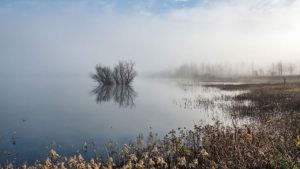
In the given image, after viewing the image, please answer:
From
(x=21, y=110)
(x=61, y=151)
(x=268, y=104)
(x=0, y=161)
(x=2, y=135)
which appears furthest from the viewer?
(x=21, y=110)

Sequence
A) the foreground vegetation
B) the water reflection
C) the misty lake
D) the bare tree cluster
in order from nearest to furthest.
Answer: the foreground vegetation
the misty lake
the water reflection
the bare tree cluster

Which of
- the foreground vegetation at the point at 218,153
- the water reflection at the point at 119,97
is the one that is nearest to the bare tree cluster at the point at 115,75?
the water reflection at the point at 119,97

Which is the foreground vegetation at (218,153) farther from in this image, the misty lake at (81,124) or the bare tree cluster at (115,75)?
the bare tree cluster at (115,75)

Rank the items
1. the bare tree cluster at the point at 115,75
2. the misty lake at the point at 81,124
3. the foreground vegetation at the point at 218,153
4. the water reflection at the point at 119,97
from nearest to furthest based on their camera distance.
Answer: the foreground vegetation at the point at 218,153
the misty lake at the point at 81,124
the water reflection at the point at 119,97
the bare tree cluster at the point at 115,75

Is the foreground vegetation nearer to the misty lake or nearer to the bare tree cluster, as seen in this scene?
the misty lake

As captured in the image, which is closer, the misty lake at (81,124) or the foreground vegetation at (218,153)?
the foreground vegetation at (218,153)

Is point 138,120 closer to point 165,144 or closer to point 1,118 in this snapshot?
point 1,118

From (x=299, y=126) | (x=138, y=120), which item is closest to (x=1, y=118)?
(x=138, y=120)

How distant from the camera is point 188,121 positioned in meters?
32.5

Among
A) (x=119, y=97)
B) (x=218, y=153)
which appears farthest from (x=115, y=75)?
(x=218, y=153)

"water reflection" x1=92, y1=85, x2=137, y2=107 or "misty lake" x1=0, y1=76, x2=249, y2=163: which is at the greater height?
"water reflection" x1=92, y1=85, x2=137, y2=107

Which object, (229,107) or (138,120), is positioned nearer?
(138,120)

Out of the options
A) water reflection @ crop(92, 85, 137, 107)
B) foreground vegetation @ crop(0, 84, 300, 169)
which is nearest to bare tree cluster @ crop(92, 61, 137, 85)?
water reflection @ crop(92, 85, 137, 107)

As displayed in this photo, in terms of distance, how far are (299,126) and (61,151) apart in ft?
43.3
